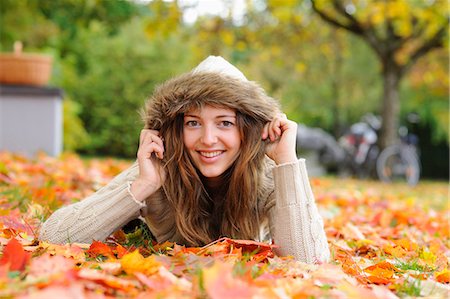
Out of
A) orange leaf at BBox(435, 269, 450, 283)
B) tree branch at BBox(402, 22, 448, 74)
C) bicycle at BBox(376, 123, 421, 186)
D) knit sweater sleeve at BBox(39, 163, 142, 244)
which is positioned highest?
tree branch at BBox(402, 22, 448, 74)

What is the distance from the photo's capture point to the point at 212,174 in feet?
8.43

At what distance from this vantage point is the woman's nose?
248cm

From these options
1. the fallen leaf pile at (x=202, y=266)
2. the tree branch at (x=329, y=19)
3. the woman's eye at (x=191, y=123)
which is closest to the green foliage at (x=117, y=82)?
the tree branch at (x=329, y=19)

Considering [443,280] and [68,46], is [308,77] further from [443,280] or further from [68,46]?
[443,280]

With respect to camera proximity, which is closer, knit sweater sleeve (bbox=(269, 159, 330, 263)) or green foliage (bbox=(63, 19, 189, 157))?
knit sweater sleeve (bbox=(269, 159, 330, 263))

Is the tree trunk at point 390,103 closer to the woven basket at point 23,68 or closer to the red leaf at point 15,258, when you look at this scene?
the woven basket at point 23,68

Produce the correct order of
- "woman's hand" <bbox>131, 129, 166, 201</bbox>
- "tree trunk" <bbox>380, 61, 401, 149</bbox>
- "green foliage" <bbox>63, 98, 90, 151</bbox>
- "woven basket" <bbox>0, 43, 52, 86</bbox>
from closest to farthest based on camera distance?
"woman's hand" <bbox>131, 129, 166, 201</bbox> → "woven basket" <bbox>0, 43, 52, 86</bbox> → "tree trunk" <bbox>380, 61, 401, 149</bbox> → "green foliage" <bbox>63, 98, 90, 151</bbox>

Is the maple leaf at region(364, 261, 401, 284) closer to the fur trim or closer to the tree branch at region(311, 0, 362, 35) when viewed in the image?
the fur trim

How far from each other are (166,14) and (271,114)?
27.1ft

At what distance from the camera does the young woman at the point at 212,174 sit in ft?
8.27

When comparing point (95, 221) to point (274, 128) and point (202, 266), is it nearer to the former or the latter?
point (202, 266)

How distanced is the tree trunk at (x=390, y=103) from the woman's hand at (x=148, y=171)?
9.65 meters

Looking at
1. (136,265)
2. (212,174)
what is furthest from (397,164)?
(136,265)

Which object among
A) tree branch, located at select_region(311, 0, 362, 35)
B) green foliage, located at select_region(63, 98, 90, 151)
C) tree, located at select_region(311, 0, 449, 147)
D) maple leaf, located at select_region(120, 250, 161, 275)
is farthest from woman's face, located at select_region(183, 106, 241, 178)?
green foliage, located at select_region(63, 98, 90, 151)
